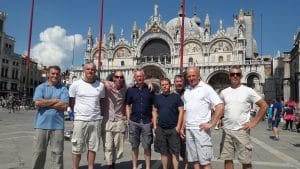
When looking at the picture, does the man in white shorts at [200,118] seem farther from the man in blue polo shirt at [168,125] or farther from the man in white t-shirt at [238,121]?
the man in blue polo shirt at [168,125]

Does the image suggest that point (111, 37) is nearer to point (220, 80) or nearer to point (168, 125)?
point (220, 80)

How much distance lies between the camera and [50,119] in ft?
18.7

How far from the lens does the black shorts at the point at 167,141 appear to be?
251 inches

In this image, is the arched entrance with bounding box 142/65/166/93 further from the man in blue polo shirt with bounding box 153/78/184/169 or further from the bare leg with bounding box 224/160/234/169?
the bare leg with bounding box 224/160/234/169

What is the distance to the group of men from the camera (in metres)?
5.39

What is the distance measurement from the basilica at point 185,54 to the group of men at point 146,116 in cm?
4213

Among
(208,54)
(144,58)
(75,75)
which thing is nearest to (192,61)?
(208,54)

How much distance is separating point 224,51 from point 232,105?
153 ft

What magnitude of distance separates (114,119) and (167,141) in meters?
1.22

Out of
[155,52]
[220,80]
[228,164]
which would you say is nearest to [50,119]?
[228,164]

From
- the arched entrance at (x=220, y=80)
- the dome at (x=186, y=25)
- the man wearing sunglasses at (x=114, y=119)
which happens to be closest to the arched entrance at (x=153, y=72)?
the dome at (x=186, y=25)

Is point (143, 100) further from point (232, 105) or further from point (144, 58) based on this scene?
point (144, 58)

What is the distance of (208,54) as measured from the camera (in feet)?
168

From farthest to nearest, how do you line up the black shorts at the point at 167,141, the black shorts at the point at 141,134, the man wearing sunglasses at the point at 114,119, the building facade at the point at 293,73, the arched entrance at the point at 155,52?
1. the arched entrance at the point at 155,52
2. the building facade at the point at 293,73
3. the man wearing sunglasses at the point at 114,119
4. the black shorts at the point at 141,134
5. the black shorts at the point at 167,141
